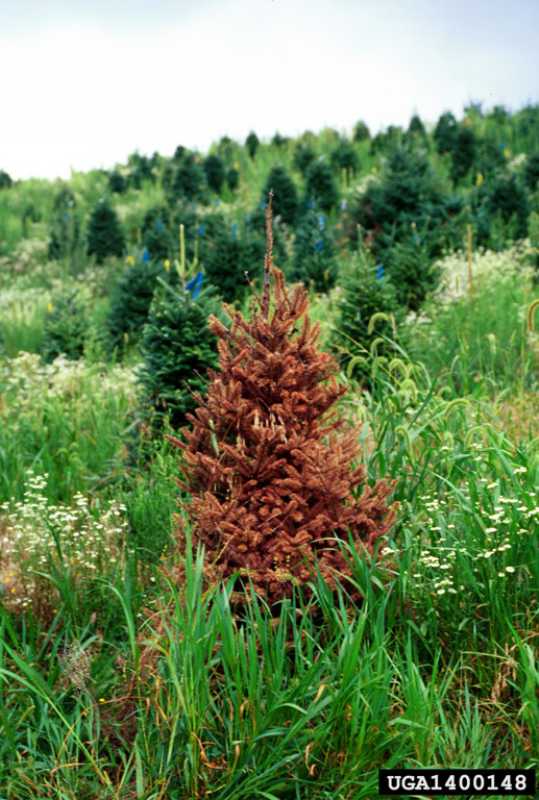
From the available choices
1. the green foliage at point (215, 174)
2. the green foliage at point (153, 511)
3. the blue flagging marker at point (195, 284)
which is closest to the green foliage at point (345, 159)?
the green foliage at point (215, 174)

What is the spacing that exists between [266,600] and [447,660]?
2.67 ft

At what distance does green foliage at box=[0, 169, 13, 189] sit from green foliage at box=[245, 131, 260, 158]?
8.37 metres

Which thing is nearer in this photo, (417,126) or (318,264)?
(318,264)

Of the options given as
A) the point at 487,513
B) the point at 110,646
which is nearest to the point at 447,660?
the point at 487,513

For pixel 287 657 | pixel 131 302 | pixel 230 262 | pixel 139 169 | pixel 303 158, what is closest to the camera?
pixel 287 657

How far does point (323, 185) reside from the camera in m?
22.1

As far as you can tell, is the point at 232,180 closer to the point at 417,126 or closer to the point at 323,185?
the point at 323,185

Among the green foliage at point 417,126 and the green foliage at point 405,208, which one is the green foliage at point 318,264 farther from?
the green foliage at point 417,126

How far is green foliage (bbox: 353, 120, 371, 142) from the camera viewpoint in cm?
3042

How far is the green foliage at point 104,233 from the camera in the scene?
20.8 meters

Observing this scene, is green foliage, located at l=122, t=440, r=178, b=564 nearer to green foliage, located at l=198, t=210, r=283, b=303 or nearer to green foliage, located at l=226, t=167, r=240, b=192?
green foliage, located at l=198, t=210, r=283, b=303

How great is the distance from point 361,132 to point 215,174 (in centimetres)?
688

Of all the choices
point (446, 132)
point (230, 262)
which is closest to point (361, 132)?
point (446, 132)

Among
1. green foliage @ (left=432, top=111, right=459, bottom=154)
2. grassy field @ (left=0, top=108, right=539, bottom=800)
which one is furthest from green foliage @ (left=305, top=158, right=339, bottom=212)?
grassy field @ (left=0, top=108, right=539, bottom=800)
